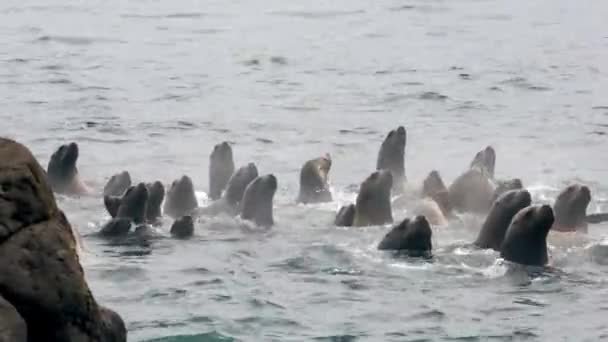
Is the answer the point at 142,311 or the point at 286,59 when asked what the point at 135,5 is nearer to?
the point at 286,59

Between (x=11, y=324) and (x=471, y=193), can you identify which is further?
(x=471, y=193)

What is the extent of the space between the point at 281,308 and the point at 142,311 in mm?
1387

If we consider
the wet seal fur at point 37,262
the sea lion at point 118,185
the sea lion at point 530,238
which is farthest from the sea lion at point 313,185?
the wet seal fur at point 37,262

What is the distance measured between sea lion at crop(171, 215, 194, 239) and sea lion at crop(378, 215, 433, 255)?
2521 millimetres

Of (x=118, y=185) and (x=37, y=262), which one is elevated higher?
(x=37, y=262)

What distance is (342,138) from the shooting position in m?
27.0

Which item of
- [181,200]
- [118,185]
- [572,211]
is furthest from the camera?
[118,185]

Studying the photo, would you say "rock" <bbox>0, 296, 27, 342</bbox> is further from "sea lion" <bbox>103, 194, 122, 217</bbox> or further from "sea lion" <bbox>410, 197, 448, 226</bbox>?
"sea lion" <bbox>410, 197, 448, 226</bbox>

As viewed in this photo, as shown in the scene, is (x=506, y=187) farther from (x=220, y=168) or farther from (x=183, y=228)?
(x=183, y=228)

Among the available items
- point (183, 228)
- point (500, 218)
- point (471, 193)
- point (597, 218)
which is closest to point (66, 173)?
point (183, 228)

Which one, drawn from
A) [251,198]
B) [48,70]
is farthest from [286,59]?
[251,198]

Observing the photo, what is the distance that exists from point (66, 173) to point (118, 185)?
941mm

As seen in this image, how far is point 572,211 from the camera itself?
62.9 ft

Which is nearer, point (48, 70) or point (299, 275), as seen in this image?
point (299, 275)
